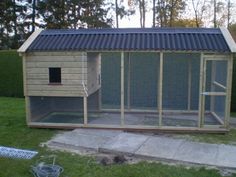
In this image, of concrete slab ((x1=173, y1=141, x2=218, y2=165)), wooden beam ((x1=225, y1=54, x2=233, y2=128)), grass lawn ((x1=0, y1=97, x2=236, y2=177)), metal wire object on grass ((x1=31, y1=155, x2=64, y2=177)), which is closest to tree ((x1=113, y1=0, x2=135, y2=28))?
wooden beam ((x1=225, y1=54, x2=233, y2=128))

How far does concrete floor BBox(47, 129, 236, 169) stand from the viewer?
550 cm

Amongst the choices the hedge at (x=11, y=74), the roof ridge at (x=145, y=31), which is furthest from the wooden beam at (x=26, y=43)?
the hedge at (x=11, y=74)

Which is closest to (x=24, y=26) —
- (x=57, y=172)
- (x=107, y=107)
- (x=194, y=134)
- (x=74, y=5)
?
(x=74, y=5)

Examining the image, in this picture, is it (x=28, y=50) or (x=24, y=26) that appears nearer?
(x=28, y=50)

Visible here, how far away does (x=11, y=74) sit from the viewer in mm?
13266

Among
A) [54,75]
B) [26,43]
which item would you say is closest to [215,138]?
[54,75]

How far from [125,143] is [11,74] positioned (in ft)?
27.3

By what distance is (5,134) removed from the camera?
7164 millimetres

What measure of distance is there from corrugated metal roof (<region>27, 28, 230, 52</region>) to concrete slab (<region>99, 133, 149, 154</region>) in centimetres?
182

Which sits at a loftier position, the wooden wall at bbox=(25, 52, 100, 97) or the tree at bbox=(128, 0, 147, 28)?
the tree at bbox=(128, 0, 147, 28)

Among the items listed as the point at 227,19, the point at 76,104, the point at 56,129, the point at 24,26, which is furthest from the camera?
the point at 227,19

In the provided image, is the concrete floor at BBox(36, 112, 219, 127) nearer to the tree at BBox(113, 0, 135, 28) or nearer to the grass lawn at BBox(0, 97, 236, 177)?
the grass lawn at BBox(0, 97, 236, 177)

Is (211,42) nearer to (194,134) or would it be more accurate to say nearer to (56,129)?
(194,134)

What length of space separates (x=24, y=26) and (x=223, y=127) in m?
16.5
